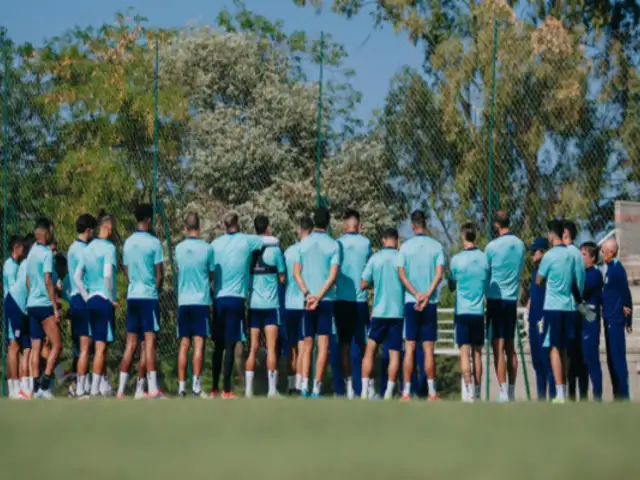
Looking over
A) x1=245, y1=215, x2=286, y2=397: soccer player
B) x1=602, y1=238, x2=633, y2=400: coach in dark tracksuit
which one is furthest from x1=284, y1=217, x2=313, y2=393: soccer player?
x1=602, y1=238, x2=633, y2=400: coach in dark tracksuit

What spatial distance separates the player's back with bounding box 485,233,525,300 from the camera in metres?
14.9

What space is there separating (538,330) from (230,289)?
11.2 ft

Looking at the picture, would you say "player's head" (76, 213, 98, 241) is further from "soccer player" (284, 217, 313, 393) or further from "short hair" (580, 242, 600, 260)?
"short hair" (580, 242, 600, 260)

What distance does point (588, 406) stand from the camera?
10.3 m

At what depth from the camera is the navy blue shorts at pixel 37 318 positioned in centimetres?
1581

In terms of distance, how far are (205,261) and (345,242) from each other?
1.45m

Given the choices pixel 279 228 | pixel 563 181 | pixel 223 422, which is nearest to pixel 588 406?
pixel 223 422

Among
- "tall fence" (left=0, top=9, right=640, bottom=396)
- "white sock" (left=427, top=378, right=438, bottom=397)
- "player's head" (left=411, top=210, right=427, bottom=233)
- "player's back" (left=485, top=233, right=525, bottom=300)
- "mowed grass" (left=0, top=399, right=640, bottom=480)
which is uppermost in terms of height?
"tall fence" (left=0, top=9, right=640, bottom=396)

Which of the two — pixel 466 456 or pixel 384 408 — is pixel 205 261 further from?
pixel 466 456

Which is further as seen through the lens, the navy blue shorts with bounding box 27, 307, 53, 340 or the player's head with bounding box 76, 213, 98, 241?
the navy blue shorts with bounding box 27, 307, 53, 340

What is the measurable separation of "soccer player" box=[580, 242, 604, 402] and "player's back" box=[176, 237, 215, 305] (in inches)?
151

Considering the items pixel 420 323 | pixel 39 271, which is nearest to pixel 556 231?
pixel 420 323

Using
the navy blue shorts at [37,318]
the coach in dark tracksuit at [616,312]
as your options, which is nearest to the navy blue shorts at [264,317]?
the navy blue shorts at [37,318]

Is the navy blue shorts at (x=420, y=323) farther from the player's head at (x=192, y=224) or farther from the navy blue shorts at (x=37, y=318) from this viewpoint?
the navy blue shorts at (x=37, y=318)
